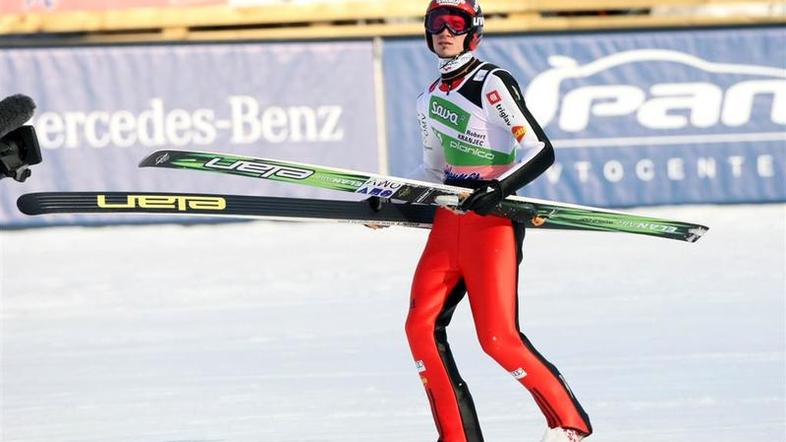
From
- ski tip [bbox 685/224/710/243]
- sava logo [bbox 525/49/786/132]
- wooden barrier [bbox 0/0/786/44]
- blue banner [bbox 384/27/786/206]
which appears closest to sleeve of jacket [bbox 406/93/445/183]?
ski tip [bbox 685/224/710/243]

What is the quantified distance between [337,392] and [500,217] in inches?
64.8

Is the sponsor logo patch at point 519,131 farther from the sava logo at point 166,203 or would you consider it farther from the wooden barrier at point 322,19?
the wooden barrier at point 322,19

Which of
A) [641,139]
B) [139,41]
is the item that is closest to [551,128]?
[641,139]

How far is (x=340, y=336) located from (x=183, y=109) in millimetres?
5046

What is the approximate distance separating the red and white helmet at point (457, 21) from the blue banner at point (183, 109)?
6.82 m

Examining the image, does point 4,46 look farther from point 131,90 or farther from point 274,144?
point 274,144

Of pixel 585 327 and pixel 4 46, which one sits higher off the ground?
pixel 4 46

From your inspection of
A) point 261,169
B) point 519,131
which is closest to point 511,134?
point 519,131

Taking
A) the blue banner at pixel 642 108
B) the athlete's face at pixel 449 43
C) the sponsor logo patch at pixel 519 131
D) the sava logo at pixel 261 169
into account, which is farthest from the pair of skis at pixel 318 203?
the blue banner at pixel 642 108

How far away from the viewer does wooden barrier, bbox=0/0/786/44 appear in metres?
12.3

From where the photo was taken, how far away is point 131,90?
11.5 meters

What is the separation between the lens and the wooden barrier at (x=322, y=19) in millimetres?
12297

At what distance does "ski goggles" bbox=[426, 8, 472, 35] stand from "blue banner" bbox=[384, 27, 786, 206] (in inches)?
286

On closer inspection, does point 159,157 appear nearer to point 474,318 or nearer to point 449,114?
point 449,114
